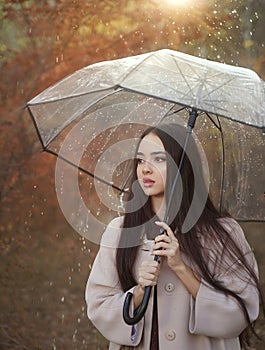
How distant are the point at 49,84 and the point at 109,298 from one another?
12.2ft

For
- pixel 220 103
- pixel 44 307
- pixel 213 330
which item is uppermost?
pixel 220 103

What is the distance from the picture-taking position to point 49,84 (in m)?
6.45

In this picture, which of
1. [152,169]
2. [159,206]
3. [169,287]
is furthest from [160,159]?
[169,287]

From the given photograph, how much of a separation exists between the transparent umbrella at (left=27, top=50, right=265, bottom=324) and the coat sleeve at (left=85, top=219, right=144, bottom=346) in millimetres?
367

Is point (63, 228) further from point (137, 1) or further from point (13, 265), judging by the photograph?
point (137, 1)

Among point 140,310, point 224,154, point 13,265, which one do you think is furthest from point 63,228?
point 140,310

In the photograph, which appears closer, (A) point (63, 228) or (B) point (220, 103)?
(B) point (220, 103)

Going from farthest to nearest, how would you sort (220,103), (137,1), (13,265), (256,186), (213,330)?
1. (13,265)
2. (137,1)
3. (256,186)
4. (213,330)
5. (220,103)

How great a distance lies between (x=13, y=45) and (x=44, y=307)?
90.1 inches

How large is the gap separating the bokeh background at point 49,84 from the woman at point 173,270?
3.49 metres

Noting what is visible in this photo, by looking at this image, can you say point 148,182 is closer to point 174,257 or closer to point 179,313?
point 174,257

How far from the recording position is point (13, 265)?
22.9ft

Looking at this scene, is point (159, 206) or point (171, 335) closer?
point (171, 335)

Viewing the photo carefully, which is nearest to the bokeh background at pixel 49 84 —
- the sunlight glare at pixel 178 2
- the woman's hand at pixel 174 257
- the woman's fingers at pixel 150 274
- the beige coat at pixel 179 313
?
the sunlight glare at pixel 178 2
